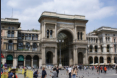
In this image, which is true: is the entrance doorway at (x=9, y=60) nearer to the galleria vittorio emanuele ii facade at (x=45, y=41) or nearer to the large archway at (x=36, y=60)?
the galleria vittorio emanuele ii facade at (x=45, y=41)

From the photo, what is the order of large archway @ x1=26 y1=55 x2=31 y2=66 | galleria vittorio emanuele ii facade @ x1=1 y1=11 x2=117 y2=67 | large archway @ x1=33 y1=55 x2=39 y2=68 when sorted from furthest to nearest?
1. large archway @ x1=33 y1=55 x2=39 y2=68
2. large archway @ x1=26 y1=55 x2=31 y2=66
3. galleria vittorio emanuele ii facade @ x1=1 y1=11 x2=117 y2=67

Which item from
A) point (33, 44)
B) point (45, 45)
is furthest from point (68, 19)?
point (33, 44)

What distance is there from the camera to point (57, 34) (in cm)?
5966

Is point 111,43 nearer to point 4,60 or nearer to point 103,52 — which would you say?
point 103,52

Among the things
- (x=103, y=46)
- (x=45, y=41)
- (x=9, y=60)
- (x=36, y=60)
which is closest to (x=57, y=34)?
(x=45, y=41)

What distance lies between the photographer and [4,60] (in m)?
54.8

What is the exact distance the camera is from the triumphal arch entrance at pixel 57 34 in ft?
186

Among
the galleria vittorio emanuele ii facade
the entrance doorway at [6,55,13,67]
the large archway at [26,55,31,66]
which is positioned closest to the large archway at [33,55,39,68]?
the galleria vittorio emanuele ii facade

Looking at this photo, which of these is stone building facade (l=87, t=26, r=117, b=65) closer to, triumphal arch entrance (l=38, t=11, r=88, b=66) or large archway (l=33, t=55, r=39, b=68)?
triumphal arch entrance (l=38, t=11, r=88, b=66)

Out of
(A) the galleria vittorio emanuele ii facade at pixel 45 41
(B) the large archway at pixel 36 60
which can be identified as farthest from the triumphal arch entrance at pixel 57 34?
(B) the large archway at pixel 36 60

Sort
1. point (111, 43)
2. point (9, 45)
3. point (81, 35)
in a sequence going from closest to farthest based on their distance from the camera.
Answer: point (9, 45) → point (81, 35) → point (111, 43)

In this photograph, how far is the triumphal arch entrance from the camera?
186ft

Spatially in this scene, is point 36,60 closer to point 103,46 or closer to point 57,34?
point 57,34

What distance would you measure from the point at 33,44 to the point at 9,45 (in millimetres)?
13663
